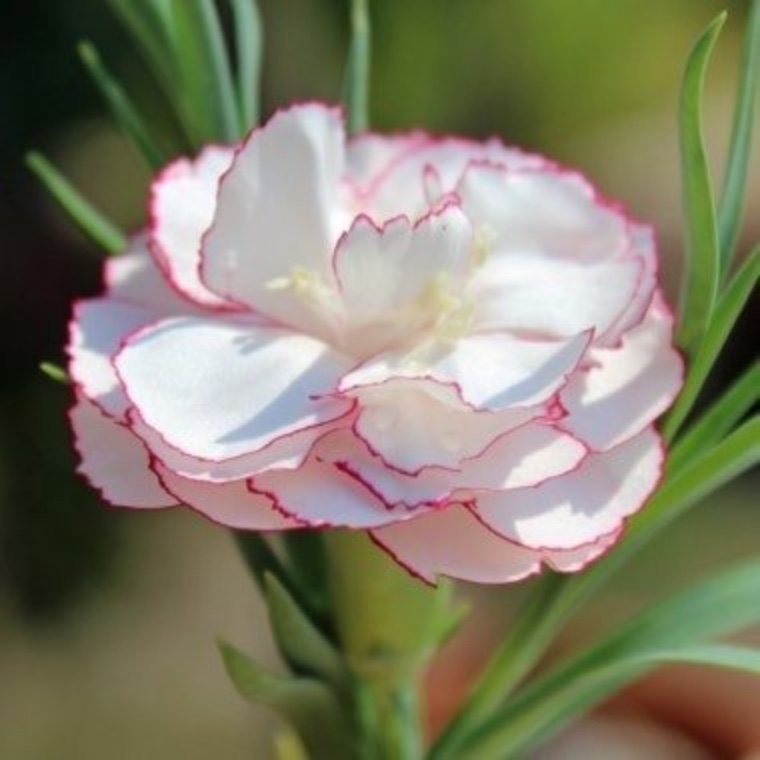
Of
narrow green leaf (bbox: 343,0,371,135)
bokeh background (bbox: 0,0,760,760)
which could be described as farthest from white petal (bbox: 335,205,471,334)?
bokeh background (bbox: 0,0,760,760)

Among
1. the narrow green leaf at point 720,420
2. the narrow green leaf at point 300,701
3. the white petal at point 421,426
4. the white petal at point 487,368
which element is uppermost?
the white petal at point 487,368

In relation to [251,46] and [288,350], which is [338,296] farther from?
[251,46]

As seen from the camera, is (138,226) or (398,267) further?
(138,226)

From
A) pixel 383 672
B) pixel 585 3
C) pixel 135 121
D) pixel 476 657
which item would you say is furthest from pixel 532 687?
pixel 585 3

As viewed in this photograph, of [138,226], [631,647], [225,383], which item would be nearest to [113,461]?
[225,383]

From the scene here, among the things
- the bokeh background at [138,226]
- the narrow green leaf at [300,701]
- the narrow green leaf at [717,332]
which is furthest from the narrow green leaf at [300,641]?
the bokeh background at [138,226]

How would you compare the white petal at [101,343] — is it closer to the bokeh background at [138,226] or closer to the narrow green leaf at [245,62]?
the narrow green leaf at [245,62]

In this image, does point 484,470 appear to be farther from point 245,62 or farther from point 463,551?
point 245,62
